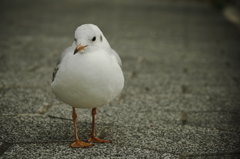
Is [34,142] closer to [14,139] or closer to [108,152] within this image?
[14,139]

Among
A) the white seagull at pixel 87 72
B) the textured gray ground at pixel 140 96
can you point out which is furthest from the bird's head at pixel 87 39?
the textured gray ground at pixel 140 96

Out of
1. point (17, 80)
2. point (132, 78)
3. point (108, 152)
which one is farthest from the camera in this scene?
point (132, 78)

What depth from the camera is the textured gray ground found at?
270 cm

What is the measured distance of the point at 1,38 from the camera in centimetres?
689

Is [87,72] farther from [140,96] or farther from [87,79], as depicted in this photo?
[140,96]

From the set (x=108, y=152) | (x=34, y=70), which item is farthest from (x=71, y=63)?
(x=34, y=70)

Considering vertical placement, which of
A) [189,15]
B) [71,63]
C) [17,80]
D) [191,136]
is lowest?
[191,136]

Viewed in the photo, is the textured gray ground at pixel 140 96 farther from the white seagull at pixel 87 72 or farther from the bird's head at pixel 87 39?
the bird's head at pixel 87 39

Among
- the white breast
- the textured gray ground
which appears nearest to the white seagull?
the white breast

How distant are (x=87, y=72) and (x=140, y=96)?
1837 mm

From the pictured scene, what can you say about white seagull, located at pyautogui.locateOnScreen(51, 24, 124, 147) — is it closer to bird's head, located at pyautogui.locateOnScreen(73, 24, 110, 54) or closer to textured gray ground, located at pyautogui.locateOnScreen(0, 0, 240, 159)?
bird's head, located at pyautogui.locateOnScreen(73, 24, 110, 54)

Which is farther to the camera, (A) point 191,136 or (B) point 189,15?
(B) point 189,15

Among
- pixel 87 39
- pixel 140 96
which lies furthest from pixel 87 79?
pixel 140 96

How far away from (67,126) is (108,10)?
9.20m
